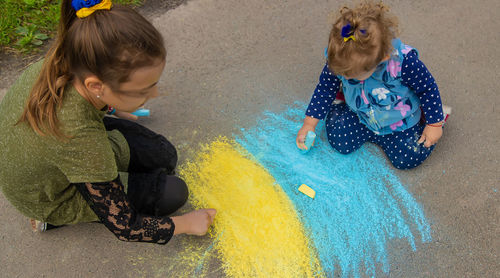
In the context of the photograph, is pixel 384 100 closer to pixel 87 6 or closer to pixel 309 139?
pixel 309 139

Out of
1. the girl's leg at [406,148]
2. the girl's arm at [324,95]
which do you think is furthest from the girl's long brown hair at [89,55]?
the girl's leg at [406,148]

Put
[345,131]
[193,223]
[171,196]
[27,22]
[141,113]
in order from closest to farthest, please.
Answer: [193,223] < [171,196] < [345,131] < [141,113] < [27,22]

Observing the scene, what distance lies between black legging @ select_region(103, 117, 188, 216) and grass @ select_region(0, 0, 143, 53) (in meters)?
1.18

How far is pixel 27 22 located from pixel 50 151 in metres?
1.90

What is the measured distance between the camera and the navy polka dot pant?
185cm

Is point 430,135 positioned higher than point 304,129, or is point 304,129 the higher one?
point 430,135

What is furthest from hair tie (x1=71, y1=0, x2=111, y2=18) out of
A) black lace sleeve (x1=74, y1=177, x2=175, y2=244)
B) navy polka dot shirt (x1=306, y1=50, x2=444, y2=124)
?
navy polka dot shirt (x1=306, y1=50, x2=444, y2=124)

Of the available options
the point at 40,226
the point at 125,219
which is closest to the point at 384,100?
the point at 125,219

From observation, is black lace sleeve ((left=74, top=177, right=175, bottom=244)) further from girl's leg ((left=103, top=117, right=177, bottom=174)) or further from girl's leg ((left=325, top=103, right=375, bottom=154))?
girl's leg ((left=325, top=103, right=375, bottom=154))

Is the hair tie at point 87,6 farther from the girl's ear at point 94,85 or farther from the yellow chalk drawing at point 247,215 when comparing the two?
the yellow chalk drawing at point 247,215

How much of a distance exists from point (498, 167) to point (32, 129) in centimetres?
215

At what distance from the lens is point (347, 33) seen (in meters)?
1.44

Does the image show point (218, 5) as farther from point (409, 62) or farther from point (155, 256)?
point (155, 256)

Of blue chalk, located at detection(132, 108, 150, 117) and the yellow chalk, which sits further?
blue chalk, located at detection(132, 108, 150, 117)
